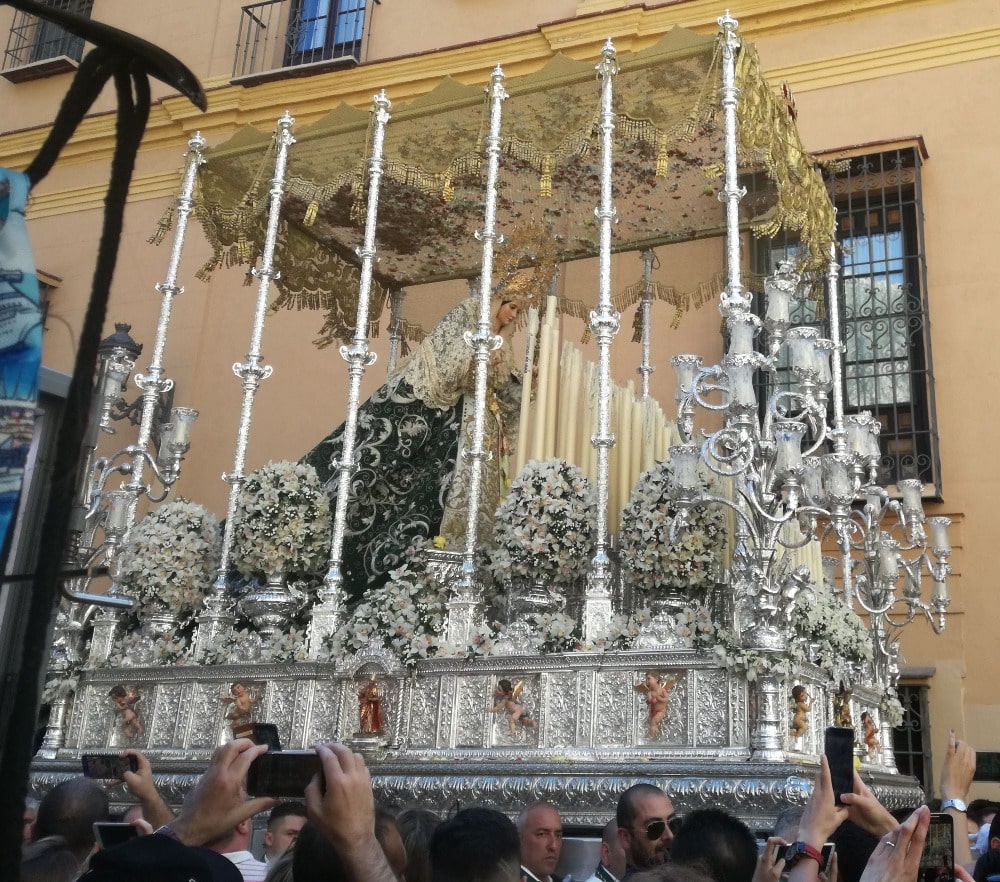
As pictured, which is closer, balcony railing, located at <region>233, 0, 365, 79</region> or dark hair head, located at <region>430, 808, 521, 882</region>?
dark hair head, located at <region>430, 808, 521, 882</region>

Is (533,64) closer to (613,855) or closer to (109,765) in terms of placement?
(613,855)

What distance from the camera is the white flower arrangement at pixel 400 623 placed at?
576 cm

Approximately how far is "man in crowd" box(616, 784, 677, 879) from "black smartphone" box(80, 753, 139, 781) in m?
1.41

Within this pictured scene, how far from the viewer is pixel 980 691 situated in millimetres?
8430

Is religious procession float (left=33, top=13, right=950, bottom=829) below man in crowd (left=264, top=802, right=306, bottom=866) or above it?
above

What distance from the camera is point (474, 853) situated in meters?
2.04

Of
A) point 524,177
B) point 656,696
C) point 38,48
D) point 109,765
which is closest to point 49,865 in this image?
point 109,765

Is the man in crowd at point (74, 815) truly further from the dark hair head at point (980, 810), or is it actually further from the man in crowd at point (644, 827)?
the dark hair head at point (980, 810)

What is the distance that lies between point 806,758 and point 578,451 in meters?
2.43

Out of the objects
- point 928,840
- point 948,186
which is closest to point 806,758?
point 928,840

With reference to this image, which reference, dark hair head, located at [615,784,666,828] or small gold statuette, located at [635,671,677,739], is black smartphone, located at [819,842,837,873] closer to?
dark hair head, located at [615,784,666,828]

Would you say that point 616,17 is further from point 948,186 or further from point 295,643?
point 295,643

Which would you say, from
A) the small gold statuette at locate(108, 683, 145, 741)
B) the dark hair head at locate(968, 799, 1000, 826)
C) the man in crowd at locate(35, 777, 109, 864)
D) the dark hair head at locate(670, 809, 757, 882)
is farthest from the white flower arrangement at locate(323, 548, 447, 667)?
the dark hair head at locate(670, 809, 757, 882)

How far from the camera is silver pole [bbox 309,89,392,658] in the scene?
243 inches
